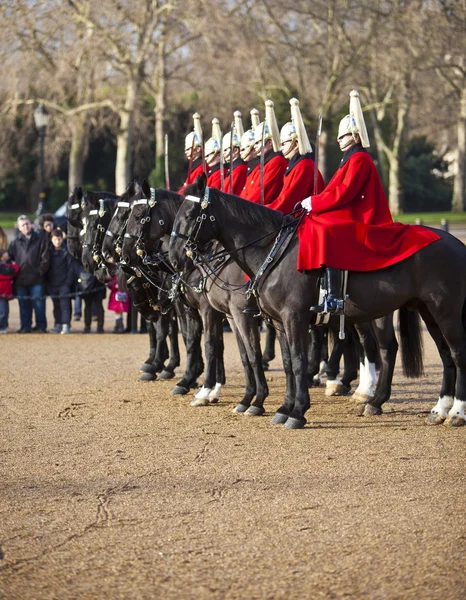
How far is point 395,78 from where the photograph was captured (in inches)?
1615

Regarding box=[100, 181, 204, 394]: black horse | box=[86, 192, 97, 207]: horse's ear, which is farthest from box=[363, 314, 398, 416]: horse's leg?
box=[86, 192, 97, 207]: horse's ear

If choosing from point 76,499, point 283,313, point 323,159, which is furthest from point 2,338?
point 323,159

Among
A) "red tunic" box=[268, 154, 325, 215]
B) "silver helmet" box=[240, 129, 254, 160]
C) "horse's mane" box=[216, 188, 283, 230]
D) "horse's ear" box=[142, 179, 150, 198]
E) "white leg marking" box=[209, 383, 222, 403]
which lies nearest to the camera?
"horse's mane" box=[216, 188, 283, 230]

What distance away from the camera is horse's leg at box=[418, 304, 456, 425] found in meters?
9.65

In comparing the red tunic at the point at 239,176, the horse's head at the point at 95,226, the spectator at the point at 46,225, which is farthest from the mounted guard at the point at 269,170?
the spectator at the point at 46,225

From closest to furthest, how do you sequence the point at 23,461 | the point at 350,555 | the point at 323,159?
1. the point at 350,555
2. the point at 23,461
3. the point at 323,159

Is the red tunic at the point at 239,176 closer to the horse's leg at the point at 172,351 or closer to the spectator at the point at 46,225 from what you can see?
the horse's leg at the point at 172,351

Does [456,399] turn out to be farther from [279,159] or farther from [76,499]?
[76,499]

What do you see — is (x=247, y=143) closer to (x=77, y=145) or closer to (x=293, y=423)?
(x=293, y=423)

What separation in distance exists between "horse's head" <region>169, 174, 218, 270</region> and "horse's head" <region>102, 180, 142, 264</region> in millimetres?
1496

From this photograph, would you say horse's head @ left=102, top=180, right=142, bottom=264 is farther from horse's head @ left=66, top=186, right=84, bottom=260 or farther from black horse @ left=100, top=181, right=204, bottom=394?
horse's head @ left=66, top=186, right=84, bottom=260

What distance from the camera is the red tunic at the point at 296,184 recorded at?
10.3 meters

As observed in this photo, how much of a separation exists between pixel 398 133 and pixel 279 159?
33.6 metres

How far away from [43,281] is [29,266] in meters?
0.37
